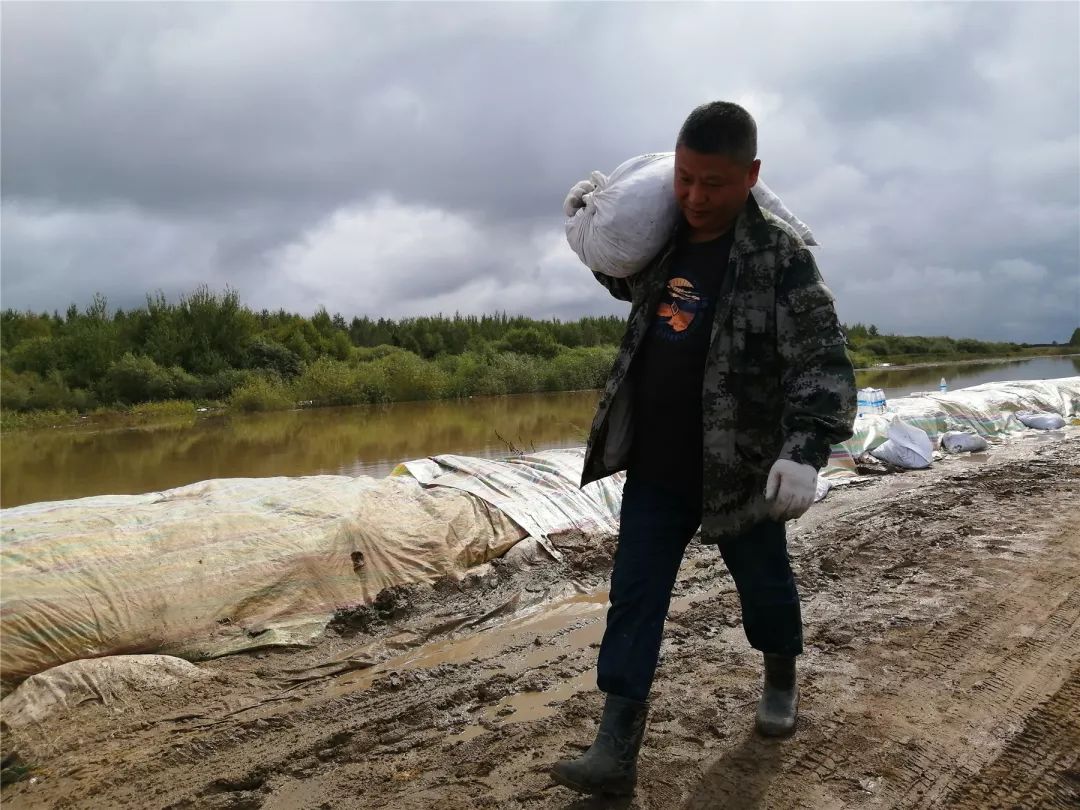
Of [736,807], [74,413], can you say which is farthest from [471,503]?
[74,413]

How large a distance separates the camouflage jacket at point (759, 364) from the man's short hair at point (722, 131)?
0.17 metres

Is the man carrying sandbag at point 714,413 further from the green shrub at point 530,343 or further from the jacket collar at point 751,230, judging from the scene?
the green shrub at point 530,343

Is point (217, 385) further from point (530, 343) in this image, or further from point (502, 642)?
point (502, 642)

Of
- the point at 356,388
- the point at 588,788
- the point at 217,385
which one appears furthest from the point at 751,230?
the point at 217,385

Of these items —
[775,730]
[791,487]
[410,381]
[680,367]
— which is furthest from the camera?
[410,381]

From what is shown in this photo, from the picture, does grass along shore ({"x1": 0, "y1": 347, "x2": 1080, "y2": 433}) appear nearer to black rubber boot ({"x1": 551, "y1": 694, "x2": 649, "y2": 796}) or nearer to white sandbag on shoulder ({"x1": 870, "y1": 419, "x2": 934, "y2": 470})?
white sandbag on shoulder ({"x1": 870, "y1": 419, "x2": 934, "y2": 470})

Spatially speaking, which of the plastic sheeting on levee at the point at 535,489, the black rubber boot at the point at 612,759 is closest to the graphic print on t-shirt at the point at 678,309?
the black rubber boot at the point at 612,759

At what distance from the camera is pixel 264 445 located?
461 inches

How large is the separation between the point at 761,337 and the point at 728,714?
115 centimetres

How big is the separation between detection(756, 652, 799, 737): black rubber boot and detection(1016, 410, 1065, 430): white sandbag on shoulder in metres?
9.37

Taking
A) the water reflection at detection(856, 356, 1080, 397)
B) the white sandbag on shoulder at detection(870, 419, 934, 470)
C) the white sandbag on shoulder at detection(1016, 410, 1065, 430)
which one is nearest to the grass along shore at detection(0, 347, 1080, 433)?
the water reflection at detection(856, 356, 1080, 397)

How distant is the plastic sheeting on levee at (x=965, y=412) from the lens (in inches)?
287

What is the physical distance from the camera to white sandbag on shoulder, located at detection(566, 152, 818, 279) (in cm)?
193

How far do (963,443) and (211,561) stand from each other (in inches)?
302
